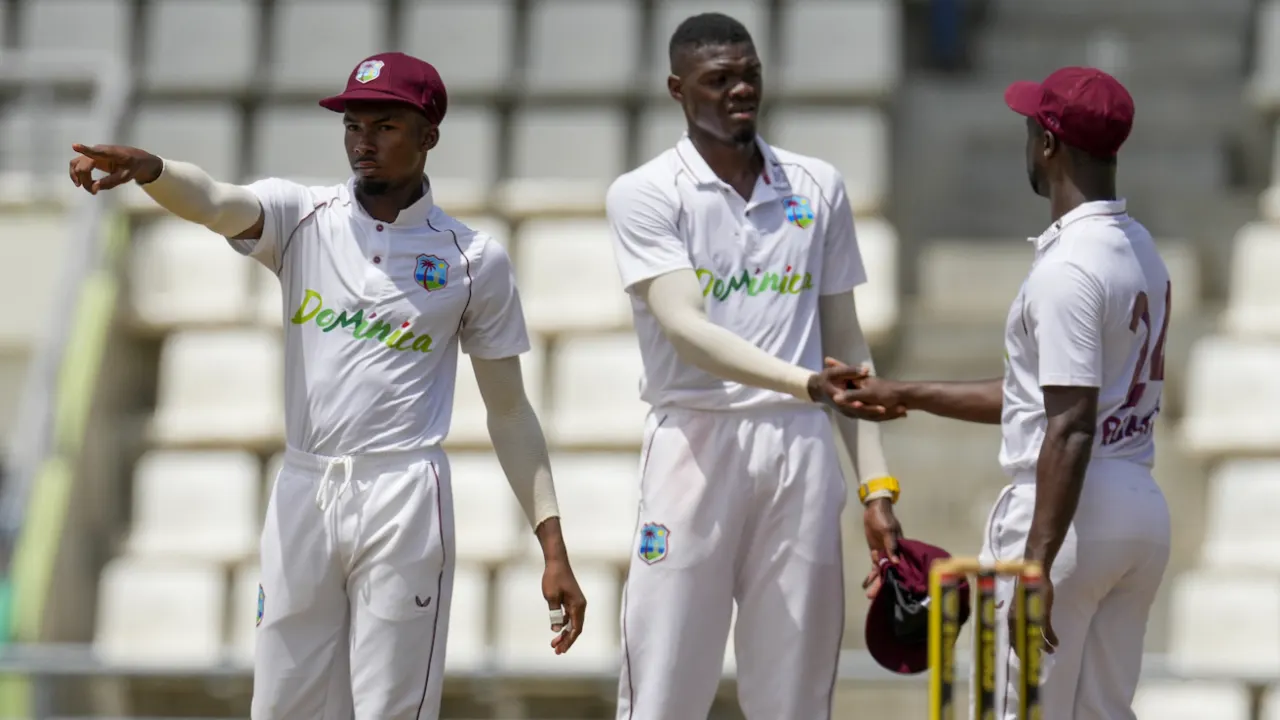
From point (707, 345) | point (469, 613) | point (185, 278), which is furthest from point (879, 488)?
point (185, 278)

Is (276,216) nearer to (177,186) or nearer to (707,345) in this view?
(177,186)

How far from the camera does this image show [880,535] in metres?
4.71

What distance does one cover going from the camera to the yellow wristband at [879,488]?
15.6ft

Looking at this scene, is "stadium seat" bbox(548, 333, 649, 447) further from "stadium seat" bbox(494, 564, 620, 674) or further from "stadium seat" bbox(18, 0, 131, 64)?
"stadium seat" bbox(18, 0, 131, 64)

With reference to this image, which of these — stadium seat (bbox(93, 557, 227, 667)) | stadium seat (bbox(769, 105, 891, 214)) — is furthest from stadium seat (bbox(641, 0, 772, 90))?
stadium seat (bbox(93, 557, 227, 667))

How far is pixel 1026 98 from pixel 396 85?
128cm

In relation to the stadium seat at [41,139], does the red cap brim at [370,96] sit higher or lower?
lower

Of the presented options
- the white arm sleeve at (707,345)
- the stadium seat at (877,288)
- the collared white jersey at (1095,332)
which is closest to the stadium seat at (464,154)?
the stadium seat at (877,288)

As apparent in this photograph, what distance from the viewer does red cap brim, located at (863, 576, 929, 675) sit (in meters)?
4.71

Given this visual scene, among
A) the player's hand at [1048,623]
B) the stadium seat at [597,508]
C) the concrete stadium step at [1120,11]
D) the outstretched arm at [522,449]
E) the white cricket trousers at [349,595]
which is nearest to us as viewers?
the player's hand at [1048,623]

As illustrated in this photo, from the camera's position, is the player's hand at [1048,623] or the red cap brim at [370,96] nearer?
the player's hand at [1048,623]

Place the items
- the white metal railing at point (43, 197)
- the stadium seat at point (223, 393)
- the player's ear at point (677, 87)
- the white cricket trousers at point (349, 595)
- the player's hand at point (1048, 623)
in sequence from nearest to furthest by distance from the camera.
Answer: the player's hand at point (1048, 623), the white cricket trousers at point (349, 595), the player's ear at point (677, 87), the white metal railing at point (43, 197), the stadium seat at point (223, 393)

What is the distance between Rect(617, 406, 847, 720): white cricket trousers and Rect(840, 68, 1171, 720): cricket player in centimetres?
43

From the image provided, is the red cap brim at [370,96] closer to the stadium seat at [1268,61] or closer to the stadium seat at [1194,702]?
the stadium seat at [1194,702]
